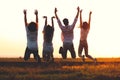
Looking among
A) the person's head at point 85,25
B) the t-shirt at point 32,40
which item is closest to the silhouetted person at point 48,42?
the t-shirt at point 32,40

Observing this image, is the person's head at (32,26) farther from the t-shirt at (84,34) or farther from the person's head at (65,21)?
the t-shirt at (84,34)

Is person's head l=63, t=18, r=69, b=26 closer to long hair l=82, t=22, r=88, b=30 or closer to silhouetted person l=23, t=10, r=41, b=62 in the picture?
long hair l=82, t=22, r=88, b=30

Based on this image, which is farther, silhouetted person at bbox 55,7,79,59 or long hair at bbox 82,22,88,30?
long hair at bbox 82,22,88,30

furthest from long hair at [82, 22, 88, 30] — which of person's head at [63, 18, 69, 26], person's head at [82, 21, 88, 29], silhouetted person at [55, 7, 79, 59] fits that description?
person's head at [63, 18, 69, 26]

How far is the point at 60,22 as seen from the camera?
24.8m

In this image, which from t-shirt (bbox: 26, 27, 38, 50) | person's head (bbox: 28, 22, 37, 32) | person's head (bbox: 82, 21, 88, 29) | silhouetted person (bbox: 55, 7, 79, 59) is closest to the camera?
person's head (bbox: 28, 22, 37, 32)

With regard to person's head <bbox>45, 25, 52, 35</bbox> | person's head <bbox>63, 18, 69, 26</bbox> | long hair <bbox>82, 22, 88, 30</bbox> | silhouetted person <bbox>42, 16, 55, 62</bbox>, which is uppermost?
person's head <bbox>63, 18, 69, 26</bbox>

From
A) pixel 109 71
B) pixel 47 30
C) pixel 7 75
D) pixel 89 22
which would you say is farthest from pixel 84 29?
pixel 7 75

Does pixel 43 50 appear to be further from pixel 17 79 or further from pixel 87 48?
pixel 17 79

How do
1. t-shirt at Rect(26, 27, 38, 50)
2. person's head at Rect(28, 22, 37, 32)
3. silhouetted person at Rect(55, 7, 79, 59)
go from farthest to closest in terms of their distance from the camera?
silhouetted person at Rect(55, 7, 79, 59)
t-shirt at Rect(26, 27, 38, 50)
person's head at Rect(28, 22, 37, 32)

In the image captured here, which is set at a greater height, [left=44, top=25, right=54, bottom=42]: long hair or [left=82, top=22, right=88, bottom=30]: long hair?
[left=82, top=22, right=88, bottom=30]: long hair

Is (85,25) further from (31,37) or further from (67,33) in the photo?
(31,37)

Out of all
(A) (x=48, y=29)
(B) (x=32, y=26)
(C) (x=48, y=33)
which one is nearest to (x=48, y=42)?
(C) (x=48, y=33)

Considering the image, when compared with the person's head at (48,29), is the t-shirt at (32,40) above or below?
below
